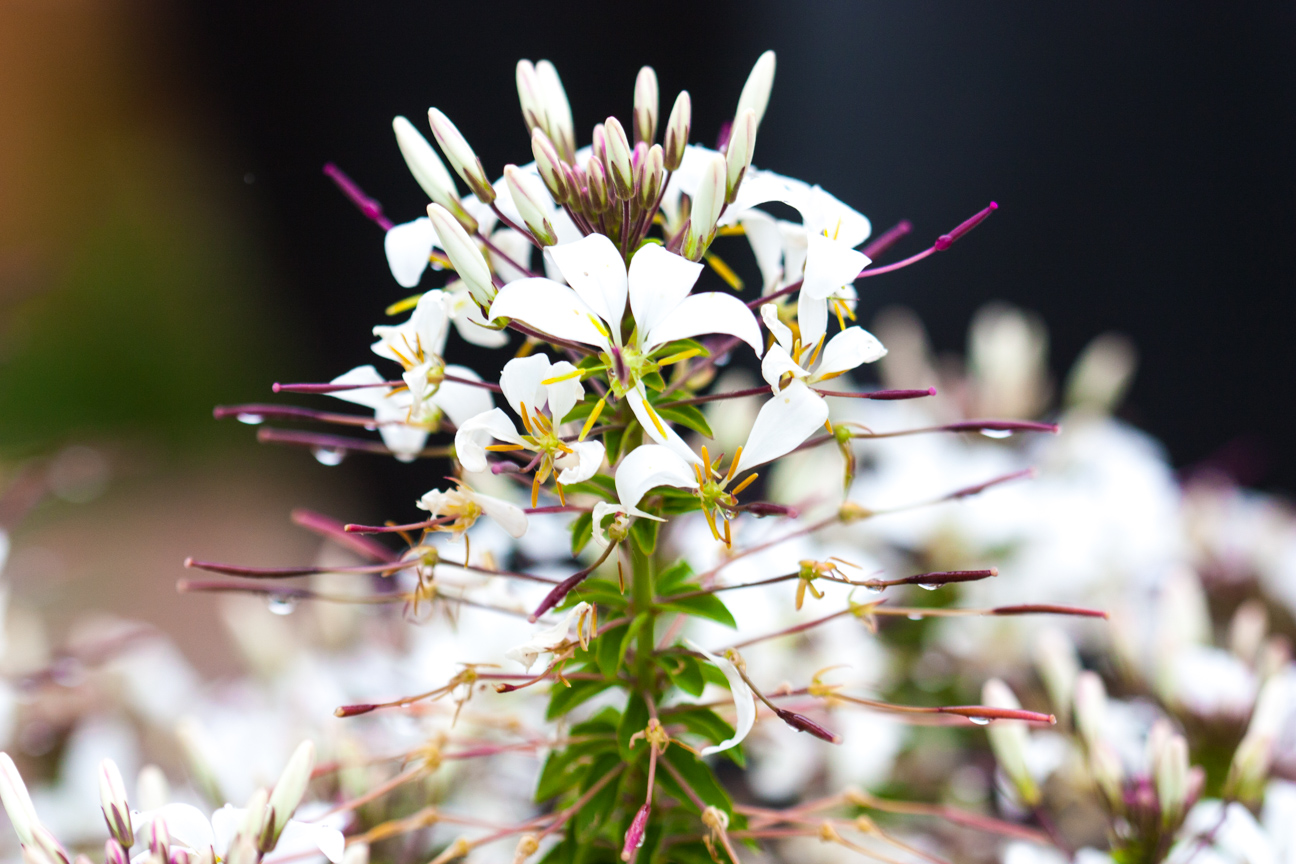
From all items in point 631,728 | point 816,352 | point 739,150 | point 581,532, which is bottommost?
point 631,728

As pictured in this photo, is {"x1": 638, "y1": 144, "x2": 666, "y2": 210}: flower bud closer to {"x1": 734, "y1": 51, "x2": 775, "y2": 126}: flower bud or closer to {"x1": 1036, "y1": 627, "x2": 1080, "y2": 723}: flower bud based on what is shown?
{"x1": 734, "y1": 51, "x2": 775, "y2": 126}: flower bud

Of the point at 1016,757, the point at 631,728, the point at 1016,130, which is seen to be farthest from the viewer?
the point at 1016,130

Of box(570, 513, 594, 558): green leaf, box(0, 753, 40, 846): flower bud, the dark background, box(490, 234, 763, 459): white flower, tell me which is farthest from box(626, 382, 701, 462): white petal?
the dark background

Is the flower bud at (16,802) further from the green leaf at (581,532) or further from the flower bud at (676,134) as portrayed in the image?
the flower bud at (676,134)

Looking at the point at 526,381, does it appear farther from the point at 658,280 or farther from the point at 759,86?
the point at 759,86

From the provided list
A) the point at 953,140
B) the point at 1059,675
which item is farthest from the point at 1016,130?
the point at 1059,675

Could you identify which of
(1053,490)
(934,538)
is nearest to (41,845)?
(934,538)

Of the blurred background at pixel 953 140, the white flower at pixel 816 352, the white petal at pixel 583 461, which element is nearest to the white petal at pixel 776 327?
the white flower at pixel 816 352
